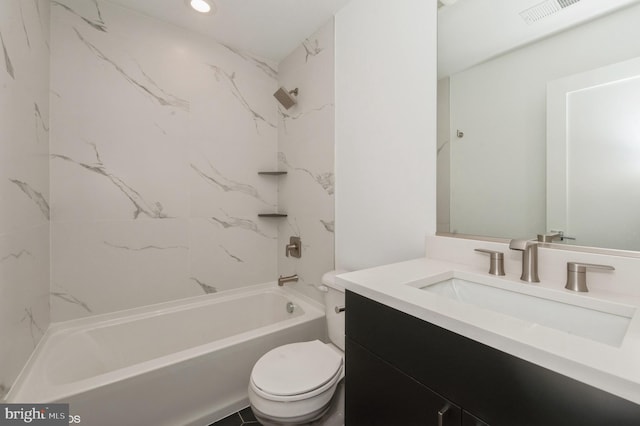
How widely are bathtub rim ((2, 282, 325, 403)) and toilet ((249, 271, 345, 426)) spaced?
0.99 feet

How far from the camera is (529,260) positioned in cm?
92

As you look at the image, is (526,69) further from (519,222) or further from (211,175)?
(211,175)

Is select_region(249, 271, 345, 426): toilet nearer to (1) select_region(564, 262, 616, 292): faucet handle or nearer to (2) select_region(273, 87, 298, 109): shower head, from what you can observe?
(1) select_region(564, 262, 616, 292): faucet handle

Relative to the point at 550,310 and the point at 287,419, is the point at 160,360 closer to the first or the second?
the point at 287,419

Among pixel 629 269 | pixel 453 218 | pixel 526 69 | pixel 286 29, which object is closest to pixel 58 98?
pixel 286 29

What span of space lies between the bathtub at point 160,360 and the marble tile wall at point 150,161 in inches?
4.9

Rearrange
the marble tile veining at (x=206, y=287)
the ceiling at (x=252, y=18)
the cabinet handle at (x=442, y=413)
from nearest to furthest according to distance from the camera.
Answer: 1. the cabinet handle at (x=442, y=413)
2. the ceiling at (x=252, y=18)
3. the marble tile veining at (x=206, y=287)

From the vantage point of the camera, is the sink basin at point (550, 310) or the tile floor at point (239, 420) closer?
the sink basin at point (550, 310)

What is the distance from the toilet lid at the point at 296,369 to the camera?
3.57 ft

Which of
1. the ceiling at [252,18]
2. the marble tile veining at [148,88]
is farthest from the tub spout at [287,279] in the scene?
the ceiling at [252,18]

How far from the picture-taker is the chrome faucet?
0.90 meters

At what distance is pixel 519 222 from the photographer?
1066 millimetres

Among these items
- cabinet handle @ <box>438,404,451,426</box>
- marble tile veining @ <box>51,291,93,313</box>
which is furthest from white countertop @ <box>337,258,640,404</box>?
marble tile veining @ <box>51,291,93,313</box>

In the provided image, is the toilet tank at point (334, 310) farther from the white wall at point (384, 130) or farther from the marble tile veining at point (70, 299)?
the marble tile veining at point (70, 299)
